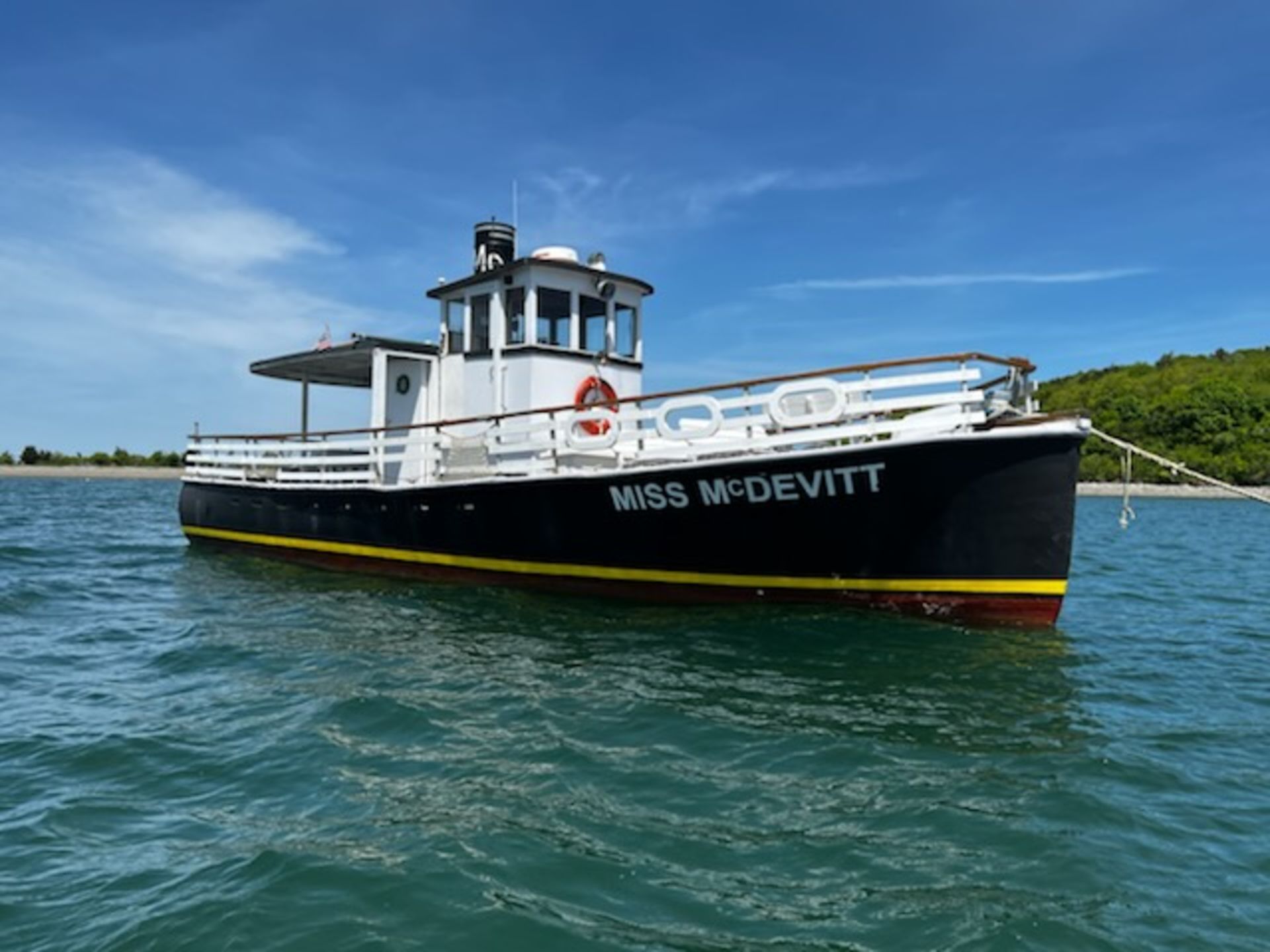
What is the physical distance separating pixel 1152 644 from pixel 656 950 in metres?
7.33

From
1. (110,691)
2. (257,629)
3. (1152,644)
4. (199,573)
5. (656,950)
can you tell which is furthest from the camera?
(199,573)

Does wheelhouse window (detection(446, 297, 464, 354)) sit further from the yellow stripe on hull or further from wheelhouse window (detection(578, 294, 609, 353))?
the yellow stripe on hull

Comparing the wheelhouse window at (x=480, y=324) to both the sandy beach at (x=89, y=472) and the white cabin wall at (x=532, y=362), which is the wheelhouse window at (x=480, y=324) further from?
the sandy beach at (x=89, y=472)

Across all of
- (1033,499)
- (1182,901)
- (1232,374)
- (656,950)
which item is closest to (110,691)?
(656,950)

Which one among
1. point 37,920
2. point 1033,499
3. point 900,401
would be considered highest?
point 900,401

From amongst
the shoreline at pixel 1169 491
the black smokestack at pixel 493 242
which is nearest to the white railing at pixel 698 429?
the black smokestack at pixel 493 242

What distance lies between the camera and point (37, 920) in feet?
10.8

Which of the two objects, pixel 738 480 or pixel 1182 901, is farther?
pixel 738 480

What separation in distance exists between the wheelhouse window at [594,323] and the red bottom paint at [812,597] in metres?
3.97

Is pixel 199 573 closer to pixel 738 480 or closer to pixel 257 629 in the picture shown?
pixel 257 629

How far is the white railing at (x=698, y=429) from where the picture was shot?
26.2ft

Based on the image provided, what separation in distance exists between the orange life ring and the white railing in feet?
0.12

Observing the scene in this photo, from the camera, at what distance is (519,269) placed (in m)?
12.5

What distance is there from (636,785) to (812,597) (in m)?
4.57
